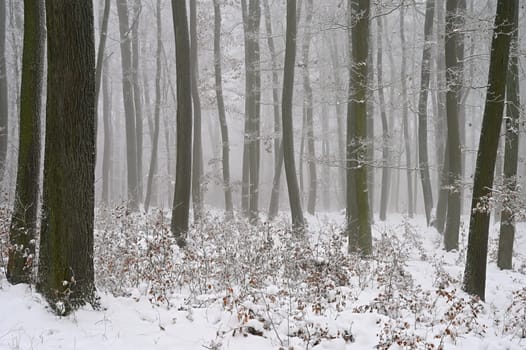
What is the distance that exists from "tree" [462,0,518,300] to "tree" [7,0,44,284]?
718 cm

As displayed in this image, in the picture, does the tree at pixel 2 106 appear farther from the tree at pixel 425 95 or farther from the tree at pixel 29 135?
the tree at pixel 425 95

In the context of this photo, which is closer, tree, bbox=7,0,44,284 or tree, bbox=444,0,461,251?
tree, bbox=7,0,44,284

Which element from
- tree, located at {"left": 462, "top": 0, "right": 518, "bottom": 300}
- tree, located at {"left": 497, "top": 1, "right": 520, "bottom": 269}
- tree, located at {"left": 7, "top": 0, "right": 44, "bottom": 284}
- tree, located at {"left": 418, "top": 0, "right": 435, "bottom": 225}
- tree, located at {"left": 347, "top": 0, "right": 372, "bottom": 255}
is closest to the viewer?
tree, located at {"left": 7, "top": 0, "right": 44, "bottom": 284}

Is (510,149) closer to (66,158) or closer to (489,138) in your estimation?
(489,138)

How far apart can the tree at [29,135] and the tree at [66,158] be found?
1.31 metres

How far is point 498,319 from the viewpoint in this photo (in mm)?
7152

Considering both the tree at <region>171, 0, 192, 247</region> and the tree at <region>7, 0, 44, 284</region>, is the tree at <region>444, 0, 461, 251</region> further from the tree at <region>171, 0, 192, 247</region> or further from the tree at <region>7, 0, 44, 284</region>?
the tree at <region>7, 0, 44, 284</region>

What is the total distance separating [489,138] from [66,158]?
6685 mm

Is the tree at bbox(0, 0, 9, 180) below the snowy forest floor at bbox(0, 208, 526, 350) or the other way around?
the other way around

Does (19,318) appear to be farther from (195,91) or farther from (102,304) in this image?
(195,91)

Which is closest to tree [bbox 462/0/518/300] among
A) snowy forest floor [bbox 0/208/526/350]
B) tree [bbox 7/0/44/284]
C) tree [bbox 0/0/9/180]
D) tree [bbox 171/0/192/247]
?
snowy forest floor [bbox 0/208/526/350]

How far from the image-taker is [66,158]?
5.32m

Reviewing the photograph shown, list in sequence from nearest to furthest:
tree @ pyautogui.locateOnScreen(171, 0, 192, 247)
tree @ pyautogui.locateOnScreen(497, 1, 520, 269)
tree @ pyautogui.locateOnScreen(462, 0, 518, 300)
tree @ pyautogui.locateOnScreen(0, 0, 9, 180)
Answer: tree @ pyautogui.locateOnScreen(462, 0, 518, 300), tree @ pyautogui.locateOnScreen(171, 0, 192, 247), tree @ pyautogui.locateOnScreen(497, 1, 520, 269), tree @ pyautogui.locateOnScreen(0, 0, 9, 180)

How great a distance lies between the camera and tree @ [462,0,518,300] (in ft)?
25.0
